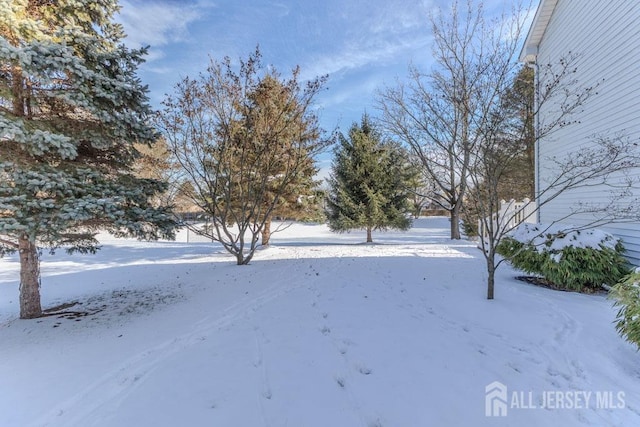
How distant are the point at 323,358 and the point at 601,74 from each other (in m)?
7.73

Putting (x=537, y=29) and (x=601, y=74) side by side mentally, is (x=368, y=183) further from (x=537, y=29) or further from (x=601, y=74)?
(x=601, y=74)

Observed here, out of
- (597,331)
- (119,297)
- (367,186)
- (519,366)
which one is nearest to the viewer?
(519,366)

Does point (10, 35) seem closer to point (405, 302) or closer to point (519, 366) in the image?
point (405, 302)

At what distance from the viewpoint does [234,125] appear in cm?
787

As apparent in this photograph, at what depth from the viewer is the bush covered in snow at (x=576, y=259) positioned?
505cm

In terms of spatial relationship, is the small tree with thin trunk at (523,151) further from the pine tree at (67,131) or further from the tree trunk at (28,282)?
the tree trunk at (28,282)

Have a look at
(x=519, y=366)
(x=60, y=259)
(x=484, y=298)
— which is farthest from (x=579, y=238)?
(x=60, y=259)

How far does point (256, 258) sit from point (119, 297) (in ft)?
12.9

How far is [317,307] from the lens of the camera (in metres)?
4.13

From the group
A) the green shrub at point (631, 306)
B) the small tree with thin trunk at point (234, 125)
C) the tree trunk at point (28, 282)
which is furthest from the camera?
the small tree with thin trunk at point (234, 125)

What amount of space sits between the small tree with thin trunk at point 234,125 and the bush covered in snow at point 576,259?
5.86 m

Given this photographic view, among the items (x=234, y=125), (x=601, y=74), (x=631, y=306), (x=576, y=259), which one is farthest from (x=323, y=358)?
(x=601, y=74)

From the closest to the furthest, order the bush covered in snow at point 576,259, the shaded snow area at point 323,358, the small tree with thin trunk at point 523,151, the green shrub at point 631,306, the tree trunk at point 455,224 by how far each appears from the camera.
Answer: the shaded snow area at point 323,358
the green shrub at point 631,306
the small tree with thin trunk at point 523,151
the bush covered in snow at point 576,259
the tree trunk at point 455,224

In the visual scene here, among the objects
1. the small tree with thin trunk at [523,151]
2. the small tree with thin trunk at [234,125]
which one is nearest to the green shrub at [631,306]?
the small tree with thin trunk at [523,151]
